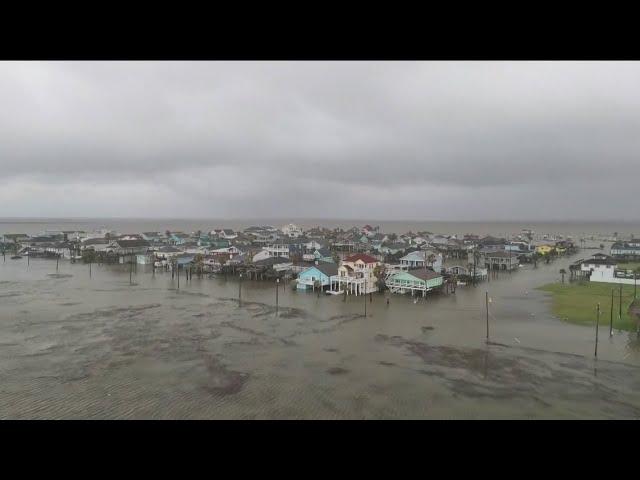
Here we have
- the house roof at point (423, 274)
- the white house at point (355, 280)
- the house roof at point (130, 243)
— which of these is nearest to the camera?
the house roof at point (423, 274)

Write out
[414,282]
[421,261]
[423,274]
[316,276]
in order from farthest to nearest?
[421,261] → [316,276] → [423,274] → [414,282]

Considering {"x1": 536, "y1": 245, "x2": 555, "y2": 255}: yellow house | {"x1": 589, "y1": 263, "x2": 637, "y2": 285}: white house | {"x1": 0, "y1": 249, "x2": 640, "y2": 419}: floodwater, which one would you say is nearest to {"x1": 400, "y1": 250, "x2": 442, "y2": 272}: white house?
{"x1": 0, "y1": 249, "x2": 640, "y2": 419}: floodwater

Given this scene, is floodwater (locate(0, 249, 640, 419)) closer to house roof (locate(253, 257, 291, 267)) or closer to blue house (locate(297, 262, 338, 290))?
blue house (locate(297, 262, 338, 290))

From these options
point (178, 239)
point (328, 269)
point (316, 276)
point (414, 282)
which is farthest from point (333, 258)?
point (178, 239)

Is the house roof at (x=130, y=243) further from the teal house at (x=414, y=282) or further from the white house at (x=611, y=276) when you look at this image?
the white house at (x=611, y=276)

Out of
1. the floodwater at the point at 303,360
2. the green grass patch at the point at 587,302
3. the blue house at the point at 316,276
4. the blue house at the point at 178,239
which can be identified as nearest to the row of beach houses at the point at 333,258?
the blue house at the point at 316,276

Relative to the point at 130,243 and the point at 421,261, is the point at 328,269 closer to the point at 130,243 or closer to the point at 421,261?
the point at 421,261
